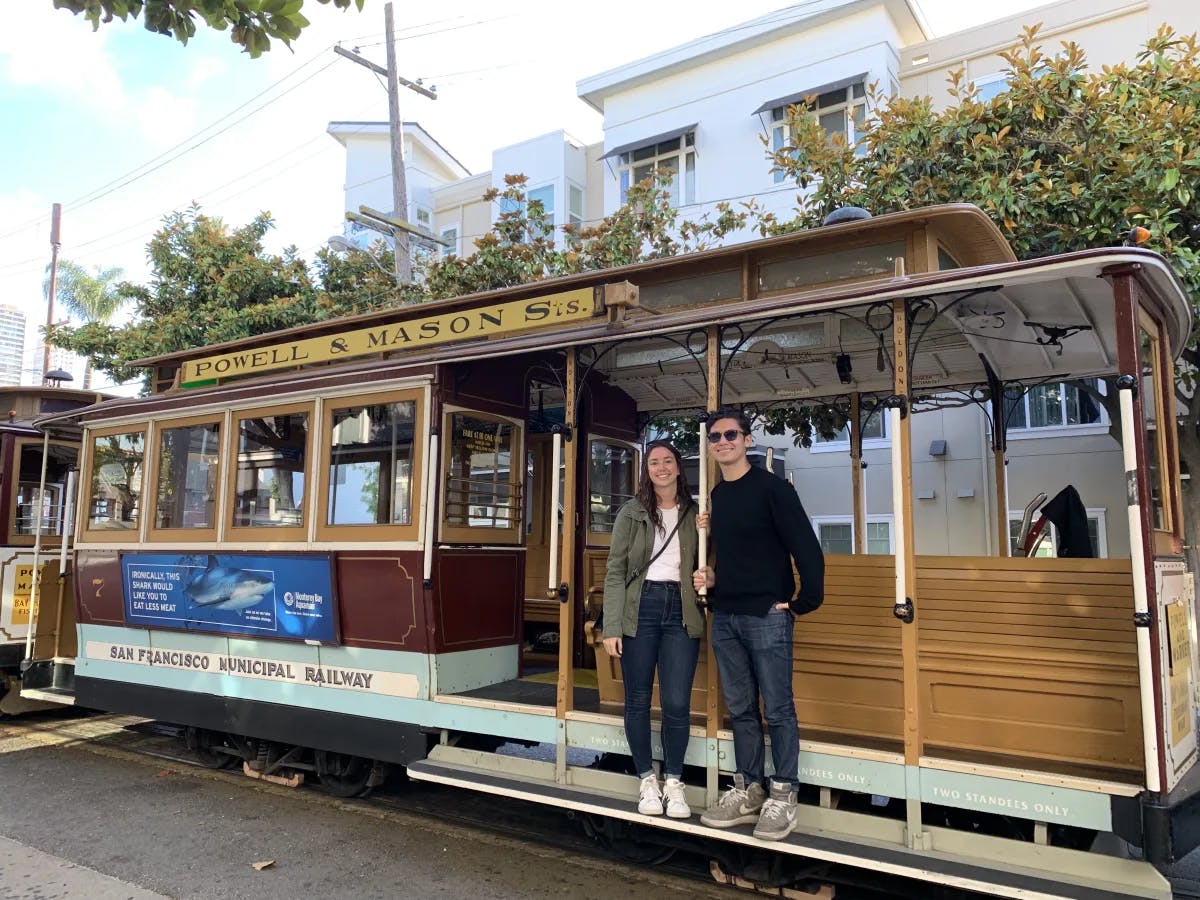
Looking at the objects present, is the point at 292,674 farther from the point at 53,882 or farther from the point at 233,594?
the point at 53,882

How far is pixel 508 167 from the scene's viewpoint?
19.2m

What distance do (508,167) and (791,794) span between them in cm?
1760

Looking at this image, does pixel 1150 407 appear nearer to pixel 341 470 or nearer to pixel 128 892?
pixel 341 470

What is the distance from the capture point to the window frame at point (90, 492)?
673 cm

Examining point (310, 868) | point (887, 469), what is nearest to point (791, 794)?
point (310, 868)

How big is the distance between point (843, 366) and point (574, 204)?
14033 mm

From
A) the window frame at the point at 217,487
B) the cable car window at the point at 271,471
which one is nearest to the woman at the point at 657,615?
the cable car window at the point at 271,471

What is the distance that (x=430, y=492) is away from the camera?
5215mm

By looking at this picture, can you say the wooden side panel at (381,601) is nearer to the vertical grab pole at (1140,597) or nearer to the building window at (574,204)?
the vertical grab pole at (1140,597)

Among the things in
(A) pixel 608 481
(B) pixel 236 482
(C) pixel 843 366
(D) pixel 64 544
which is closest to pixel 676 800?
(C) pixel 843 366

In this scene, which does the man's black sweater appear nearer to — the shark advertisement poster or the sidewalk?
the shark advertisement poster

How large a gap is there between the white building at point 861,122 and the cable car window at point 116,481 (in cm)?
829

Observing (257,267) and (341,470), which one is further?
(257,267)

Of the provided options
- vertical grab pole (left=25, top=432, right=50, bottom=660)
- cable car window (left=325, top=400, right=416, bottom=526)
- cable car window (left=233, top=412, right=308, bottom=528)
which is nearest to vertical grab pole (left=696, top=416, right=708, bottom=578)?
cable car window (left=325, top=400, right=416, bottom=526)
